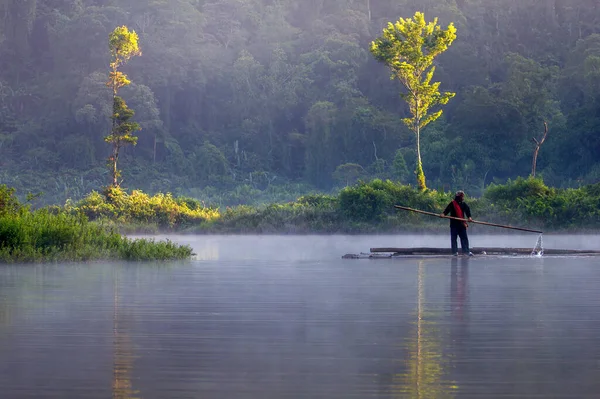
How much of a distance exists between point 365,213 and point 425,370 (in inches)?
1369

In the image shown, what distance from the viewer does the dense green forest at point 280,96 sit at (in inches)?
2598

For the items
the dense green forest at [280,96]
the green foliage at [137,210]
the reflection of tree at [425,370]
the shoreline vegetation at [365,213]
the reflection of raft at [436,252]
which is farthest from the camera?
the dense green forest at [280,96]

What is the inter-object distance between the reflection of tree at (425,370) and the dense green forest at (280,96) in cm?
5319

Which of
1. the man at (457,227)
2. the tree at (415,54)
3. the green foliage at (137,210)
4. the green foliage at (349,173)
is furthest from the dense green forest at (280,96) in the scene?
the man at (457,227)

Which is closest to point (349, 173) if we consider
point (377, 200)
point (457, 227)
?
point (377, 200)

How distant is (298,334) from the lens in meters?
11.3

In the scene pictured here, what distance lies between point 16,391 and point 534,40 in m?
71.5

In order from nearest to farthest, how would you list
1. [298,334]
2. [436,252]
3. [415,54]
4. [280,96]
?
[298,334] < [436,252] < [415,54] < [280,96]

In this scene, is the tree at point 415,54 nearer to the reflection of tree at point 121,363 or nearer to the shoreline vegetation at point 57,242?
the shoreline vegetation at point 57,242

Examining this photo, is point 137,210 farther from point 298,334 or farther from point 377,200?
point 298,334

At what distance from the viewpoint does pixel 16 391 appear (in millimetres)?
7961

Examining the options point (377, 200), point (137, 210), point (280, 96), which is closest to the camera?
point (377, 200)

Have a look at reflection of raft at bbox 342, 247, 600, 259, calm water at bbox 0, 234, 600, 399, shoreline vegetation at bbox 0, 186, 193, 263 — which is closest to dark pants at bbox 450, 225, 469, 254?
reflection of raft at bbox 342, 247, 600, 259

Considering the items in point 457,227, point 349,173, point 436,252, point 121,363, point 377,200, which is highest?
point 349,173
